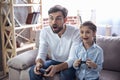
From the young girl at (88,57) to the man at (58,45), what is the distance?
0.10 m

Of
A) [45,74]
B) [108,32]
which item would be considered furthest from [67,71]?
[108,32]

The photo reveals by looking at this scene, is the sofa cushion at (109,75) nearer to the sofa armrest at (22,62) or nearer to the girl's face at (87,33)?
the girl's face at (87,33)

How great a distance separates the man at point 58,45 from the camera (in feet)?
5.44

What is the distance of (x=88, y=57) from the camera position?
1615 mm

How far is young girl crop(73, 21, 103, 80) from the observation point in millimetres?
1573

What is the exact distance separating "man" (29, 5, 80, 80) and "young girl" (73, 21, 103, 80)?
0.33 ft

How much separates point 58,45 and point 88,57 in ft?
1.17

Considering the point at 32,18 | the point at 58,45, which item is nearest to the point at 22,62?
the point at 58,45

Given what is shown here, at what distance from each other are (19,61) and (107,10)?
2.01 m

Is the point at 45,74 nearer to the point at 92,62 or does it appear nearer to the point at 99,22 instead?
the point at 92,62

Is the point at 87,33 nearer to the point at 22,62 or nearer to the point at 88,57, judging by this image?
the point at 88,57

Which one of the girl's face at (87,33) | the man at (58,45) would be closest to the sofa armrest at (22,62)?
the man at (58,45)

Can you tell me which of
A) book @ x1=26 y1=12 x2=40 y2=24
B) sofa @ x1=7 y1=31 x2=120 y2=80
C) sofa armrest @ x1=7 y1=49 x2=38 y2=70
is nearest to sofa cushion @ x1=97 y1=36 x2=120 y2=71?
sofa @ x1=7 y1=31 x2=120 y2=80

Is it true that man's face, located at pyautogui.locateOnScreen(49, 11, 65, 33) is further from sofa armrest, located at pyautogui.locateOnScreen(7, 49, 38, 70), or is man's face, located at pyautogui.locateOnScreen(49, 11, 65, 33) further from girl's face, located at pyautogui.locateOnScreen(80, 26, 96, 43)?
sofa armrest, located at pyautogui.locateOnScreen(7, 49, 38, 70)
